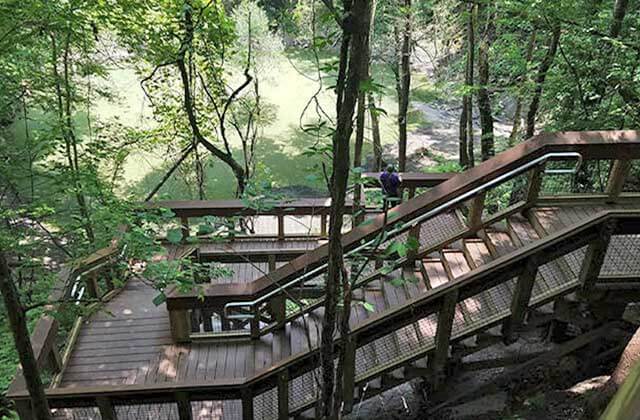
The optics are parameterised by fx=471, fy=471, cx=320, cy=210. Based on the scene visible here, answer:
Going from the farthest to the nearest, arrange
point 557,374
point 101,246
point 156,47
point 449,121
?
point 449,121 → point 156,47 → point 101,246 → point 557,374

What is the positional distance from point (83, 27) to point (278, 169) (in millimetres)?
11883

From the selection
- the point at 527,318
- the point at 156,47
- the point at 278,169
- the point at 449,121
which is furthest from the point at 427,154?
the point at 527,318

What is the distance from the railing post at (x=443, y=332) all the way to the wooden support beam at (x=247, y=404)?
69.2 inches

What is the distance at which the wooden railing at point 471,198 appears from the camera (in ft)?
14.7

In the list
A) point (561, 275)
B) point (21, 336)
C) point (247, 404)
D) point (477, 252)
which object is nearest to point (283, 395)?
point (247, 404)

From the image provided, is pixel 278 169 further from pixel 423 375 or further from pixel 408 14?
pixel 423 375

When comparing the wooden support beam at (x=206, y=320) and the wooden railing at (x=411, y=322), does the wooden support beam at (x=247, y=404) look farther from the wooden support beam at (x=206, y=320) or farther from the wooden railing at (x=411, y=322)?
the wooden support beam at (x=206, y=320)

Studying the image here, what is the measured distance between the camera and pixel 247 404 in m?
4.47

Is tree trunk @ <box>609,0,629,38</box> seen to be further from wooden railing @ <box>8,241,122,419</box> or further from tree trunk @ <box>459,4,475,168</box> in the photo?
wooden railing @ <box>8,241,122,419</box>

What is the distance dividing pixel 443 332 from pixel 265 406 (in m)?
1.96

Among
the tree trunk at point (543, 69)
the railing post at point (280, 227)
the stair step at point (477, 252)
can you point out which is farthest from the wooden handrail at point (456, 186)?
the tree trunk at point (543, 69)

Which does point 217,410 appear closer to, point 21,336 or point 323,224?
point 21,336

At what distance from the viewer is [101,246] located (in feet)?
23.0

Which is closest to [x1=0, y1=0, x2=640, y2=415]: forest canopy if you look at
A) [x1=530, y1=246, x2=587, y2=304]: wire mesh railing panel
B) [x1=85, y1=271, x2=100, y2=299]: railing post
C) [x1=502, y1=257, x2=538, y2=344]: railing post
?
[x1=85, y1=271, x2=100, y2=299]: railing post
